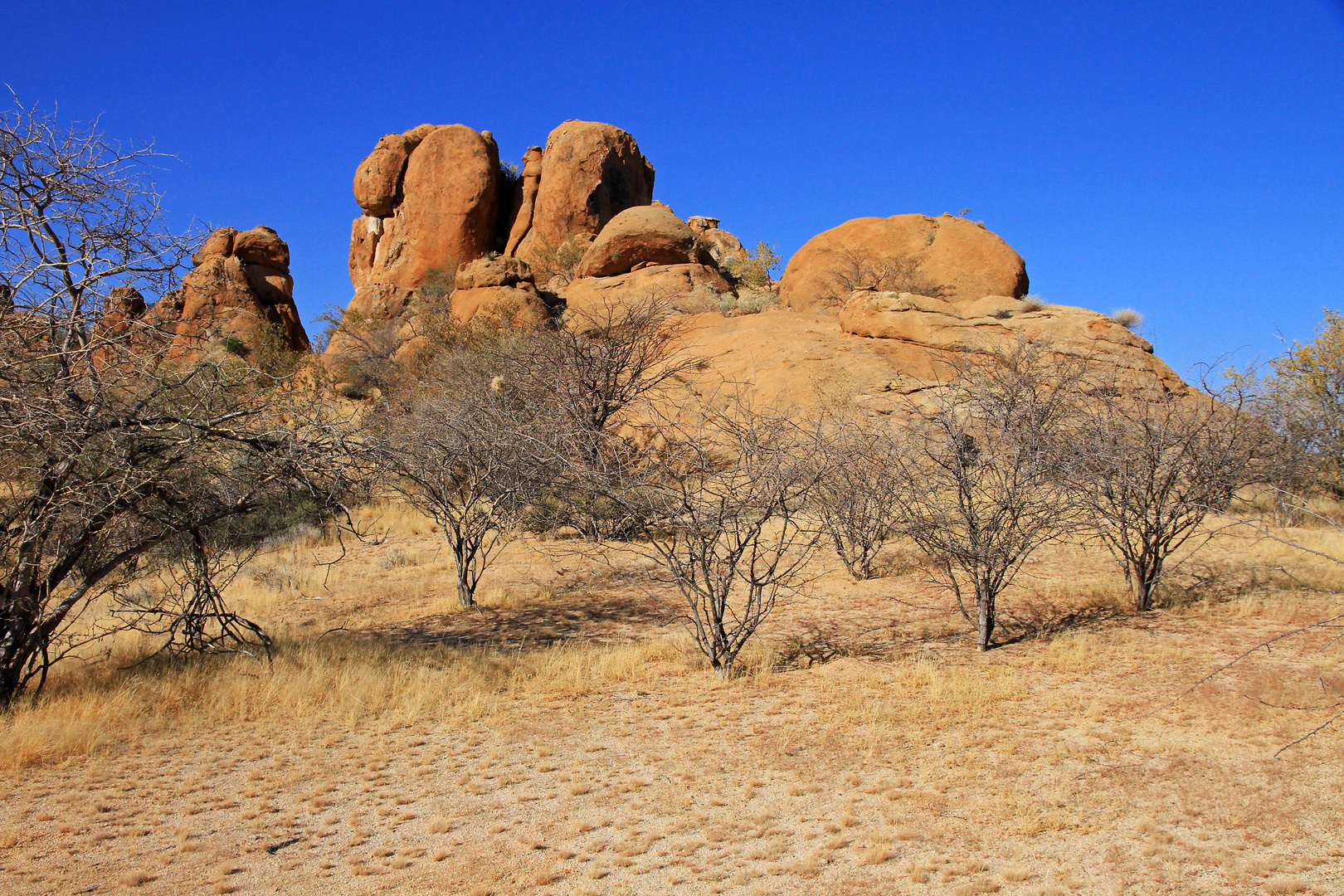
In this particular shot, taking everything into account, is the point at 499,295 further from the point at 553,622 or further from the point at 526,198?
the point at 553,622

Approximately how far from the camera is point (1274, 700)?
238 inches

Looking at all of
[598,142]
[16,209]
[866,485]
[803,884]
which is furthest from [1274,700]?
[598,142]

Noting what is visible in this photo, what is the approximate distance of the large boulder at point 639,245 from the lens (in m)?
28.9

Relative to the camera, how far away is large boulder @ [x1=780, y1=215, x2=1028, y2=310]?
26000 mm

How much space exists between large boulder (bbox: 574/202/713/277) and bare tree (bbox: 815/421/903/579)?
58.8 feet

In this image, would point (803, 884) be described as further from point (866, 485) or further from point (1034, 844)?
point (866, 485)

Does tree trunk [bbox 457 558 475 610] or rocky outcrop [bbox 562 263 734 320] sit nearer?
tree trunk [bbox 457 558 475 610]

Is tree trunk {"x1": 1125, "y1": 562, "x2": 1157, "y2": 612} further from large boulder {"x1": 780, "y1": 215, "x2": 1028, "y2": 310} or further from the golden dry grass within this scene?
large boulder {"x1": 780, "y1": 215, "x2": 1028, "y2": 310}

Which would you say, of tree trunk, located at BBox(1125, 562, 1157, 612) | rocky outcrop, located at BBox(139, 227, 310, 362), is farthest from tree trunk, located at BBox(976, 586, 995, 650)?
rocky outcrop, located at BBox(139, 227, 310, 362)

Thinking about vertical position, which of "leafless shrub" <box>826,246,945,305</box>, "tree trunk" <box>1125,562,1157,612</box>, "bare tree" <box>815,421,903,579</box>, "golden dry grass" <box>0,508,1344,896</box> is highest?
"leafless shrub" <box>826,246,945,305</box>

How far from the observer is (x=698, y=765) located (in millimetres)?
5445

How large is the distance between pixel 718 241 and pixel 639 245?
2990 centimetres

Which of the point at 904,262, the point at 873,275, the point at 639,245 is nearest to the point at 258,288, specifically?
the point at 639,245

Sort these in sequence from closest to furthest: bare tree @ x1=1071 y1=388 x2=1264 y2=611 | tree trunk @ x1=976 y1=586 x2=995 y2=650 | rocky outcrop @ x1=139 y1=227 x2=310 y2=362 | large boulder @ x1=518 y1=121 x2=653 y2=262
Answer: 1. tree trunk @ x1=976 y1=586 x2=995 y2=650
2. bare tree @ x1=1071 y1=388 x2=1264 y2=611
3. rocky outcrop @ x1=139 y1=227 x2=310 y2=362
4. large boulder @ x1=518 y1=121 x2=653 y2=262
